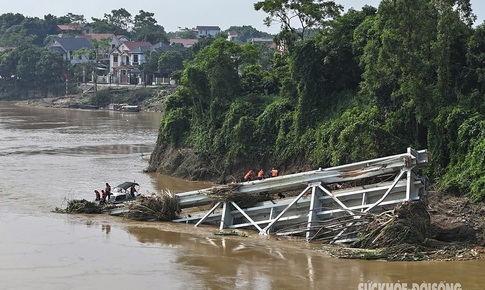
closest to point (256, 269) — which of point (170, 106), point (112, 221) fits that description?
point (112, 221)

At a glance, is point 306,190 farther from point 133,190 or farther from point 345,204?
point 133,190

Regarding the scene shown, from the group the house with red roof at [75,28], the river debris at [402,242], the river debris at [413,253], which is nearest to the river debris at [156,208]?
the river debris at [402,242]

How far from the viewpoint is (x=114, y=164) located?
4584 centimetres

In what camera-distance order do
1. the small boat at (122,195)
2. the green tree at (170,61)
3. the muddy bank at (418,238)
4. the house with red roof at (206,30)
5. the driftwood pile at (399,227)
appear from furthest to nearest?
the house with red roof at (206,30), the green tree at (170,61), the small boat at (122,195), the driftwood pile at (399,227), the muddy bank at (418,238)

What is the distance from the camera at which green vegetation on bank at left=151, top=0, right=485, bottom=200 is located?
29.3 m

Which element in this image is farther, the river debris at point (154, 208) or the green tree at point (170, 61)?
the green tree at point (170, 61)

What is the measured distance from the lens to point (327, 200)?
2514cm

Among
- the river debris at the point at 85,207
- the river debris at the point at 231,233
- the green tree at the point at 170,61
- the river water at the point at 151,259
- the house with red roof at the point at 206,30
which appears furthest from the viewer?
the house with red roof at the point at 206,30

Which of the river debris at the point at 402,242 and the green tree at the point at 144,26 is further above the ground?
the green tree at the point at 144,26

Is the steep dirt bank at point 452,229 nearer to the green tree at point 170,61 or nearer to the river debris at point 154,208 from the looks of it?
the river debris at point 154,208

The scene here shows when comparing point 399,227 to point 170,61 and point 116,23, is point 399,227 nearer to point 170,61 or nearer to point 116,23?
point 170,61

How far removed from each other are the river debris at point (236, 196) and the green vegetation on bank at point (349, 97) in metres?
6.30

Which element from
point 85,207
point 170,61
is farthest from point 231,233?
point 170,61

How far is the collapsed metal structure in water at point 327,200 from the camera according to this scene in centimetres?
2391
